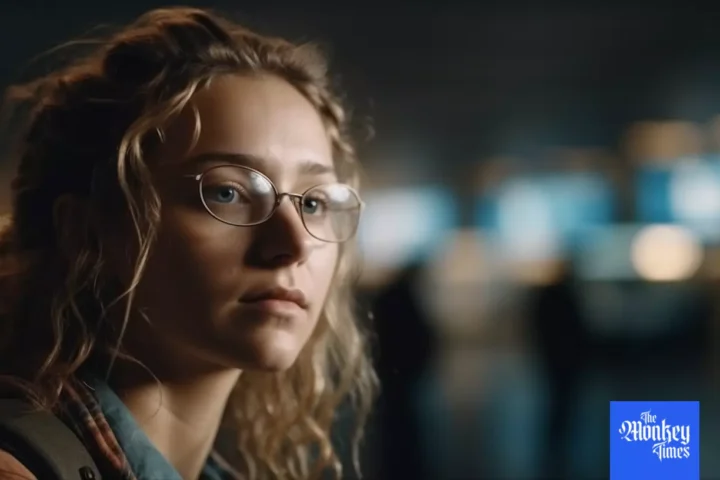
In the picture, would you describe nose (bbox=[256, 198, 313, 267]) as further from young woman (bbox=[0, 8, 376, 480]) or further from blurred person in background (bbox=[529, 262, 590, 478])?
blurred person in background (bbox=[529, 262, 590, 478])

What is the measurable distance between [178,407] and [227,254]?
185 mm

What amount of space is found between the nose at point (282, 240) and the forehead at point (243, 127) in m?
0.05

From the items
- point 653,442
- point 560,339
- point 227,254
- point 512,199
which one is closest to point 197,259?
point 227,254

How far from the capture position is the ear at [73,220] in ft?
2.88

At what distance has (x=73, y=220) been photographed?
0.88 meters

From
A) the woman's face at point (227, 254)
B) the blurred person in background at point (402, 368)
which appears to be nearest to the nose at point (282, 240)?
the woman's face at point (227, 254)

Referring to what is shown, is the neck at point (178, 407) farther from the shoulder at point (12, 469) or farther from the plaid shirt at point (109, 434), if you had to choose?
the shoulder at point (12, 469)

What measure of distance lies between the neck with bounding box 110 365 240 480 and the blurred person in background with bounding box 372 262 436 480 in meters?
0.33

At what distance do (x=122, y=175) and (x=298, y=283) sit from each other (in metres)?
0.21

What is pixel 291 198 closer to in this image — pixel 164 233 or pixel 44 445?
pixel 164 233

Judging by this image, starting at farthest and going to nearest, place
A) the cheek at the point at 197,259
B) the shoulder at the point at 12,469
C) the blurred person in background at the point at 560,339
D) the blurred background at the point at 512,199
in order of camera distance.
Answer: the blurred person in background at the point at 560,339, the blurred background at the point at 512,199, the cheek at the point at 197,259, the shoulder at the point at 12,469

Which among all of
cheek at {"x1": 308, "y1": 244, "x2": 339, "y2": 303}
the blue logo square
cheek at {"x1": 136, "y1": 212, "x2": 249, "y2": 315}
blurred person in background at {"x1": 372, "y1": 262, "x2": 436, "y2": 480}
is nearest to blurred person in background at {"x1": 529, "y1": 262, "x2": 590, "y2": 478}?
blurred person in background at {"x1": 372, "y1": 262, "x2": 436, "y2": 480}

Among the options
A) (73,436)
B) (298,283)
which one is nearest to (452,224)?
(298,283)

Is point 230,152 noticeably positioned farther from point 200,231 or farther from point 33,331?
point 33,331
